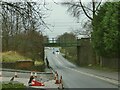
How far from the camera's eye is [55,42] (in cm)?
9444

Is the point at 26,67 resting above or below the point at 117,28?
below

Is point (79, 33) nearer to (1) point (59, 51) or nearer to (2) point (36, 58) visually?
(2) point (36, 58)

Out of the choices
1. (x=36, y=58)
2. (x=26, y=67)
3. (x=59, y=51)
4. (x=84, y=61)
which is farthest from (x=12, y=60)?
(x=59, y=51)

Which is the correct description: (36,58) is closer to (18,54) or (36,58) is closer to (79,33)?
(18,54)

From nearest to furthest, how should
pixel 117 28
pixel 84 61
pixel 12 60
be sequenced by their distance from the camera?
pixel 117 28 < pixel 12 60 < pixel 84 61

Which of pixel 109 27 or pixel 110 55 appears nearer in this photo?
pixel 109 27

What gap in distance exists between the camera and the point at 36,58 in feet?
220

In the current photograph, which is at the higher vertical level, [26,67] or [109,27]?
[109,27]

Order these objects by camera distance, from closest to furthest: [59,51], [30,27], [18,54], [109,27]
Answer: [30,27]
[109,27]
[18,54]
[59,51]

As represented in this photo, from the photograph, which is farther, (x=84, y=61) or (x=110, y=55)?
(x=84, y=61)

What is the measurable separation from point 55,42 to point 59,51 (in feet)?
208

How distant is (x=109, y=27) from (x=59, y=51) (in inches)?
4264

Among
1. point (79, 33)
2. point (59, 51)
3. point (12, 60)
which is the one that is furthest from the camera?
point (59, 51)

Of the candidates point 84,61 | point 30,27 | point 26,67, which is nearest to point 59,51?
point 84,61
